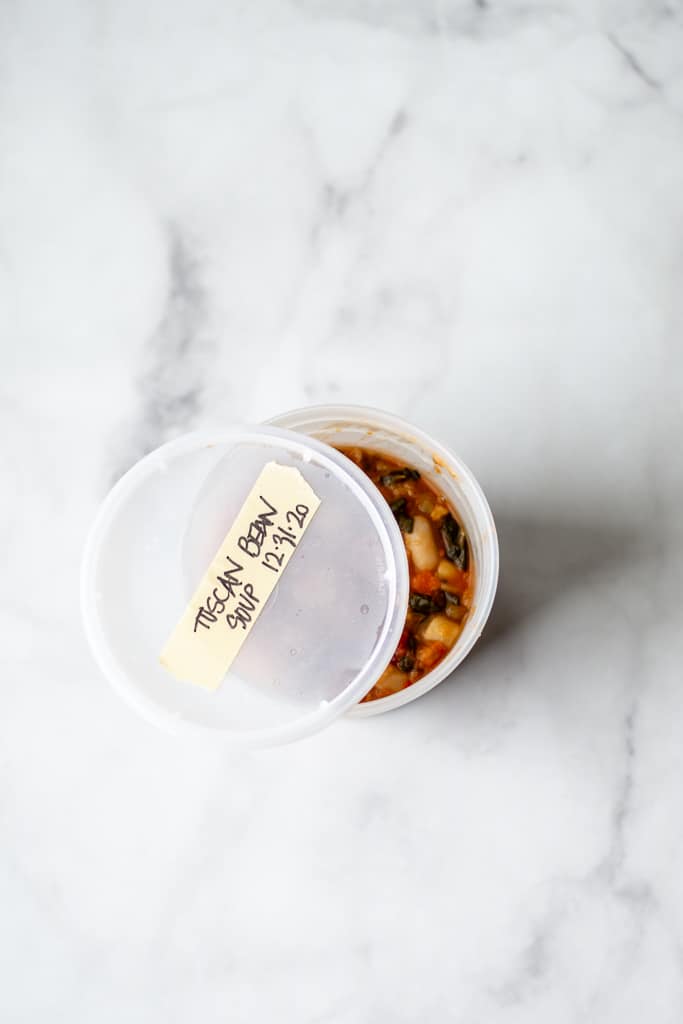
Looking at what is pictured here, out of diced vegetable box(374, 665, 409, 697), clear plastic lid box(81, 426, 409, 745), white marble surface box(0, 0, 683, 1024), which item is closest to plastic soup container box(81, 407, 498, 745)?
clear plastic lid box(81, 426, 409, 745)

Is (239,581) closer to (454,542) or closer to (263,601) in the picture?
(263,601)

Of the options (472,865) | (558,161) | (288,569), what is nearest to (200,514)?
(288,569)

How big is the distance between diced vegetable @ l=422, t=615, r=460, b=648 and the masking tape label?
0.19 m

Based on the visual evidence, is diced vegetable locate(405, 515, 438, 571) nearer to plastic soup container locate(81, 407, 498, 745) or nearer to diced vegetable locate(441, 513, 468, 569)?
diced vegetable locate(441, 513, 468, 569)

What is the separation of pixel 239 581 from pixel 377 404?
1.06 feet

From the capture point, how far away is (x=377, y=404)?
110cm

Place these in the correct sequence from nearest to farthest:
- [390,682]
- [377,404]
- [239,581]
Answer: [239,581] < [390,682] < [377,404]

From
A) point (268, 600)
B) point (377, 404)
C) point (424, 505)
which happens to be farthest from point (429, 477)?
point (268, 600)

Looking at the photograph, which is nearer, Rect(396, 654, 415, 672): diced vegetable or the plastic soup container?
the plastic soup container

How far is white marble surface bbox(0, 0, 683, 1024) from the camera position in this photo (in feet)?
3.47

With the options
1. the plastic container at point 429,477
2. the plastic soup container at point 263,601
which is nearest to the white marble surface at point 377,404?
the plastic container at point 429,477

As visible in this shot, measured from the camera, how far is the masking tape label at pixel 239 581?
85cm

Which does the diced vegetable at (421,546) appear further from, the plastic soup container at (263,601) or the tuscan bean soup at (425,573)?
the plastic soup container at (263,601)

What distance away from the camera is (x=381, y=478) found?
1.01 meters
